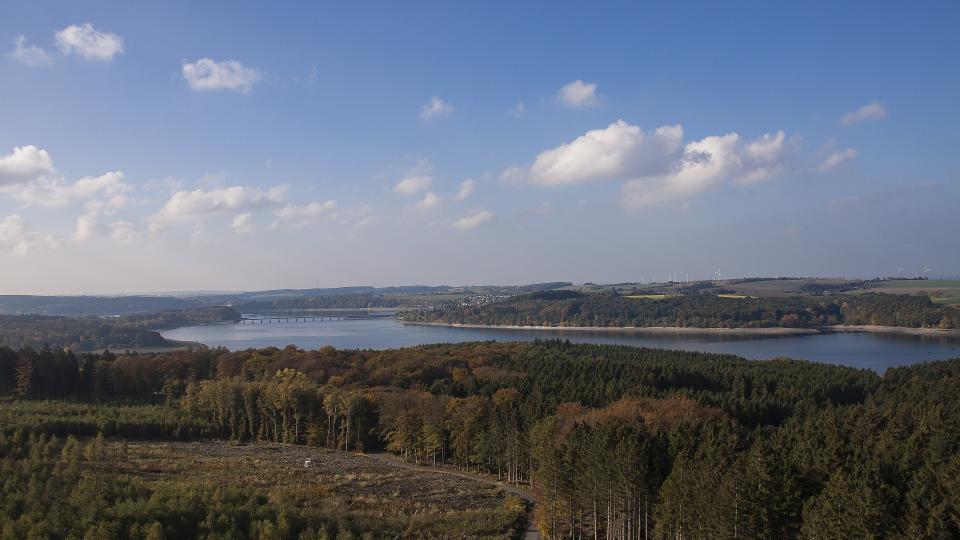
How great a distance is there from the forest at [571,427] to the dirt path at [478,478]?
599mm

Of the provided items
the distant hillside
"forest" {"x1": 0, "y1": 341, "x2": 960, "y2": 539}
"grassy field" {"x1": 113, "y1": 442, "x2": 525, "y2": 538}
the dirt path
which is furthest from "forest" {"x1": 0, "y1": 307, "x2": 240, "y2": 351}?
the distant hillside

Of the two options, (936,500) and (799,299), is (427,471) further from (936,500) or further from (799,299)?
(799,299)

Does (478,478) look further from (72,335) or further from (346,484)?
(72,335)

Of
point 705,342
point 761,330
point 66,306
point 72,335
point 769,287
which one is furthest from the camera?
point 66,306

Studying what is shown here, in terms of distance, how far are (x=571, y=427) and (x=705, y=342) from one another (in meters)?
71.1

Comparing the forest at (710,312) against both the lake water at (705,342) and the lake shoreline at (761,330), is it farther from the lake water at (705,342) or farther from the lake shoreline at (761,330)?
the lake water at (705,342)

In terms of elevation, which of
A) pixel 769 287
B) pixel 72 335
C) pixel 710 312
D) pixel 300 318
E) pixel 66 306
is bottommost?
pixel 300 318

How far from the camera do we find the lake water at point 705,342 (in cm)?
6569

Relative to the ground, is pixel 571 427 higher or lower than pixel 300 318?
higher

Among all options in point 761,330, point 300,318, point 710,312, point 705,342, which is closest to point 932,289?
point 710,312

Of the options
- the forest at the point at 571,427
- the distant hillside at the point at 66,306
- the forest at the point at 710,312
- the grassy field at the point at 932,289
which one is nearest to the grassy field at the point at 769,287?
the forest at the point at 710,312

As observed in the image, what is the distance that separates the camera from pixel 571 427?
20.7 meters

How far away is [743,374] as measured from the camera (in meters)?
40.8

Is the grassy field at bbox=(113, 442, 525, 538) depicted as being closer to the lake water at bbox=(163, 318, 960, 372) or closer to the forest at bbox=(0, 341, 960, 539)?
the forest at bbox=(0, 341, 960, 539)
